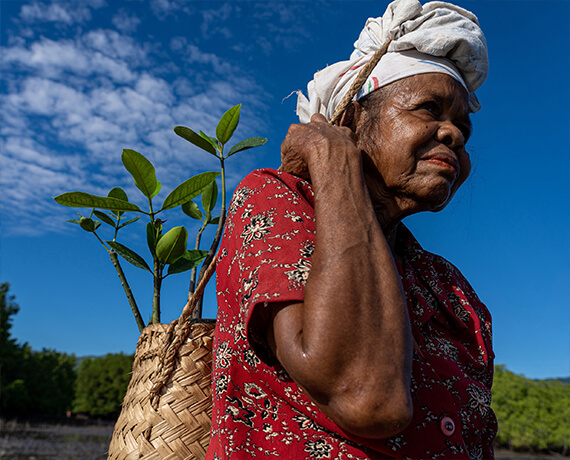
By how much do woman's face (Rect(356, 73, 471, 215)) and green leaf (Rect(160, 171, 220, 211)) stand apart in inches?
25.6

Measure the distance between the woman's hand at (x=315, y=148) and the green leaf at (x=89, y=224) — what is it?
3.31ft

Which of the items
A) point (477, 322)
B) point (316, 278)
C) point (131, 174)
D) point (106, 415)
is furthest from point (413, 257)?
point (106, 415)

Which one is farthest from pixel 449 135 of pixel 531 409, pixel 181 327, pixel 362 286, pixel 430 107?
pixel 531 409

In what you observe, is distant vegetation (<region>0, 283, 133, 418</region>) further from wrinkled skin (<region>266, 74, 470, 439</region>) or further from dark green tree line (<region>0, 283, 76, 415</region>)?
wrinkled skin (<region>266, 74, 470, 439</region>)

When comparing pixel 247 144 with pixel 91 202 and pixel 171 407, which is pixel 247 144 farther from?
pixel 171 407

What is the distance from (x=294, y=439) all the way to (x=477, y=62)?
1.42m

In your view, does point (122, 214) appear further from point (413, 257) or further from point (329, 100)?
point (413, 257)

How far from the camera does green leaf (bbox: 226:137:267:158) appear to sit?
1.87 m

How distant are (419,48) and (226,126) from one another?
2.70 ft

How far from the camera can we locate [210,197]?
6.32ft

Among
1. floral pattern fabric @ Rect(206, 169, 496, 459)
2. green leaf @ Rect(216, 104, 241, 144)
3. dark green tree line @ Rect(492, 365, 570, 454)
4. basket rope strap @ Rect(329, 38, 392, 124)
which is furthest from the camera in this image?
dark green tree line @ Rect(492, 365, 570, 454)

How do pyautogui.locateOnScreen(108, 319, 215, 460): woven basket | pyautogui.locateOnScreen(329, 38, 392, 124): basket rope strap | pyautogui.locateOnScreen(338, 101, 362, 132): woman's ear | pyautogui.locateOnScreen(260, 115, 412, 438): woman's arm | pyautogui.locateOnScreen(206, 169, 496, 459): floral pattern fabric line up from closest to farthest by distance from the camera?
1. pyautogui.locateOnScreen(260, 115, 412, 438): woman's arm
2. pyautogui.locateOnScreen(206, 169, 496, 459): floral pattern fabric
3. pyautogui.locateOnScreen(108, 319, 215, 460): woven basket
4. pyautogui.locateOnScreen(329, 38, 392, 124): basket rope strap
5. pyautogui.locateOnScreen(338, 101, 362, 132): woman's ear

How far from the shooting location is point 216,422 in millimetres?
1153

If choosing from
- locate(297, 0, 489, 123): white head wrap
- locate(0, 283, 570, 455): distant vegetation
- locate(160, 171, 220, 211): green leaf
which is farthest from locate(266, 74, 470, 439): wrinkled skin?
locate(0, 283, 570, 455): distant vegetation
